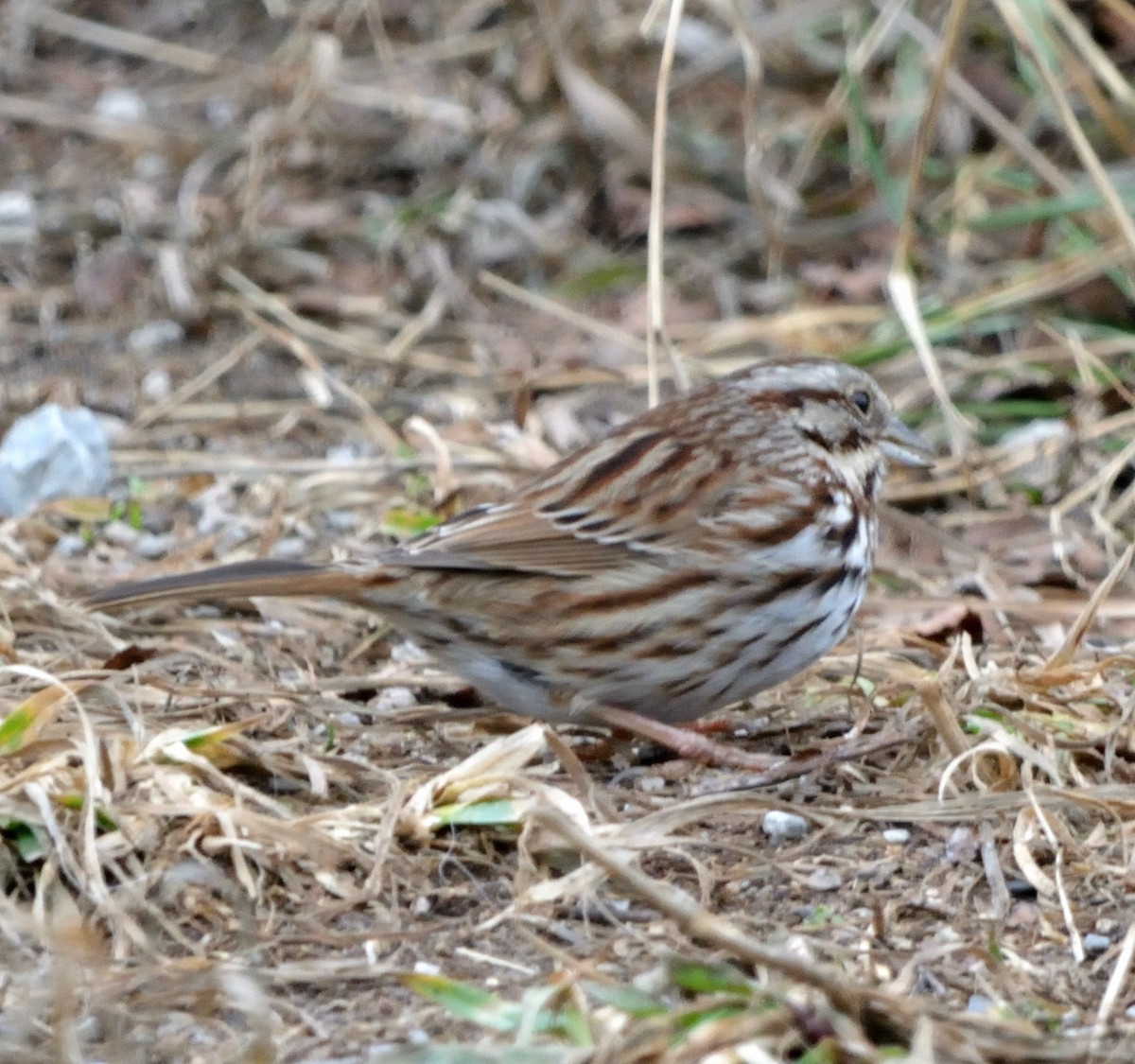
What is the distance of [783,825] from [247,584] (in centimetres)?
104

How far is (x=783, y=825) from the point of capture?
3361 mm

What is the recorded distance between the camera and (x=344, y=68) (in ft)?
24.5

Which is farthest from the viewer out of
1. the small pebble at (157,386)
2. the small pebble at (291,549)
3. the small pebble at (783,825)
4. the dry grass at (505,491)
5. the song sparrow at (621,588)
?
the small pebble at (157,386)

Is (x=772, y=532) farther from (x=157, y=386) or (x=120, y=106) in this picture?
(x=120, y=106)

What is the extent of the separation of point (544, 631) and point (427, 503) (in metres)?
1.35

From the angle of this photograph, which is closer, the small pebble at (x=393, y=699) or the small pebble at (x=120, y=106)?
the small pebble at (x=393, y=699)

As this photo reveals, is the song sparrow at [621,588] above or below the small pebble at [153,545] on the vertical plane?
above

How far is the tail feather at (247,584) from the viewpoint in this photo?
12.2ft


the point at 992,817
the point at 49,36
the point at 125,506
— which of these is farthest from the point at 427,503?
the point at 49,36

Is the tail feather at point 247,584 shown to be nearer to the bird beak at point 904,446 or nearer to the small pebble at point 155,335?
the bird beak at point 904,446

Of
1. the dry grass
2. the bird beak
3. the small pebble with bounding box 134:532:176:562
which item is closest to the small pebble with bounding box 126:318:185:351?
the dry grass

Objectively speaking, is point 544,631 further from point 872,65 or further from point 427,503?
point 872,65

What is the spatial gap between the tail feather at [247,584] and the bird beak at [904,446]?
113cm

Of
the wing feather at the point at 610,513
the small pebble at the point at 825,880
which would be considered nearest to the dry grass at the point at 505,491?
the small pebble at the point at 825,880
